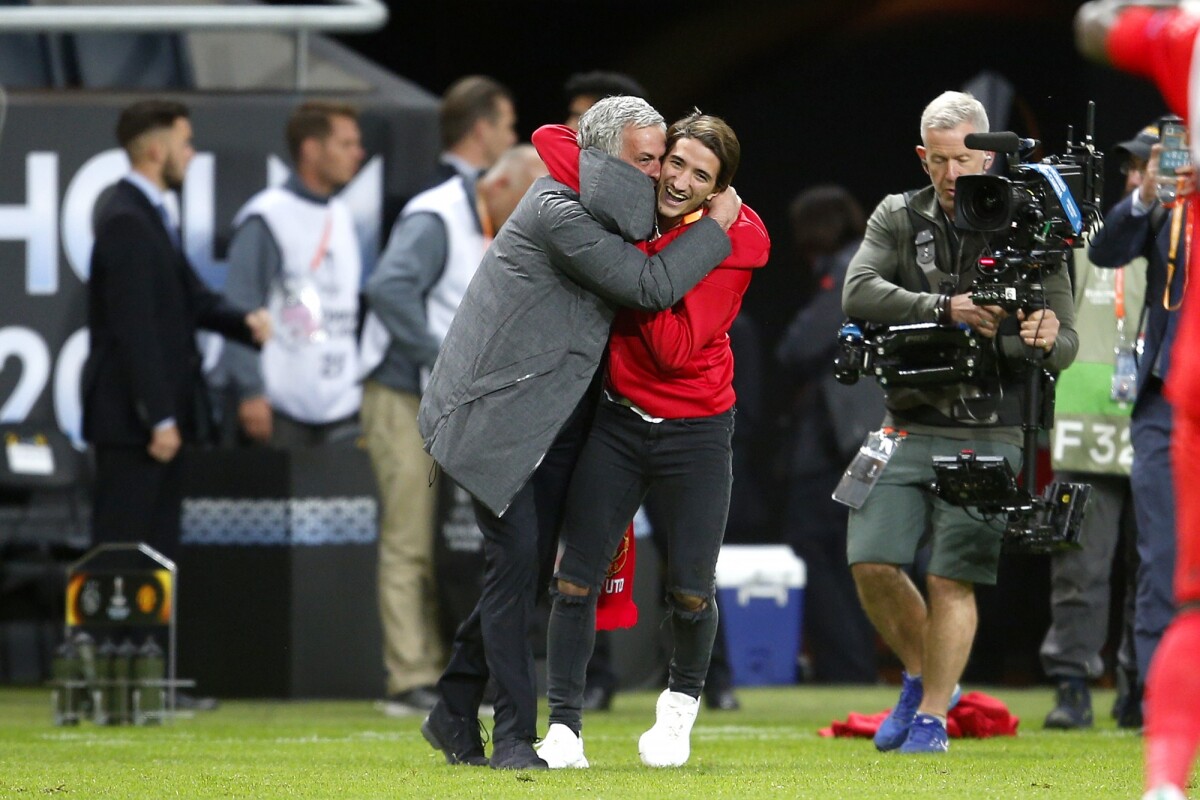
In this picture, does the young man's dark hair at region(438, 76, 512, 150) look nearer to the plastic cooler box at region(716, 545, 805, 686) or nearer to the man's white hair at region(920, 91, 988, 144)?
the plastic cooler box at region(716, 545, 805, 686)

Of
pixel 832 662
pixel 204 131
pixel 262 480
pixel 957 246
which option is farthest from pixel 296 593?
pixel 957 246

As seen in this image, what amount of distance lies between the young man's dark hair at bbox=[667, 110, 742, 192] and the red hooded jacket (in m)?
0.16

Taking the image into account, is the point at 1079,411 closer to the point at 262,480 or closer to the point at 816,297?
the point at 816,297

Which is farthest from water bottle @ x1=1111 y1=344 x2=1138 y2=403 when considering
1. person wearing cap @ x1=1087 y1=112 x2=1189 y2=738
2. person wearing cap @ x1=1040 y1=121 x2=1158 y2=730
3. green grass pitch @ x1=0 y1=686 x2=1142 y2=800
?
green grass pitch @ x1=0 y1=686 x2=1142 y2=800

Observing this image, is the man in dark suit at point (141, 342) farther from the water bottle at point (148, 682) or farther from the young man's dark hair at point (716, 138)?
the young man's dark hair at point (716, 138)

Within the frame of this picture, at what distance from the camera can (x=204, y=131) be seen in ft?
31.4

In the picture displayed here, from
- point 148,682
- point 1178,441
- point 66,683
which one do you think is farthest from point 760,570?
point 1178,441

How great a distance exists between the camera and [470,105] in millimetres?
9141

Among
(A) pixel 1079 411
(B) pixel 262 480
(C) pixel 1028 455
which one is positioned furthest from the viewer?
(B) pixel 262 480

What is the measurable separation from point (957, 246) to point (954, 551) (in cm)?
93

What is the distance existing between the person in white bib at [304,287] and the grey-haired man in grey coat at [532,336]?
3.76 meters

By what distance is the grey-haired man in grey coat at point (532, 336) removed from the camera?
18.4 ft

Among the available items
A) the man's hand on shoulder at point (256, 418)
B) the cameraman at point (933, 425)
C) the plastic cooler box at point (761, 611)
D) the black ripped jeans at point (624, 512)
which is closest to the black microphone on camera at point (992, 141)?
the cameraman at point (933, 425)

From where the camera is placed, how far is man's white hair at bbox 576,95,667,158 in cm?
566
